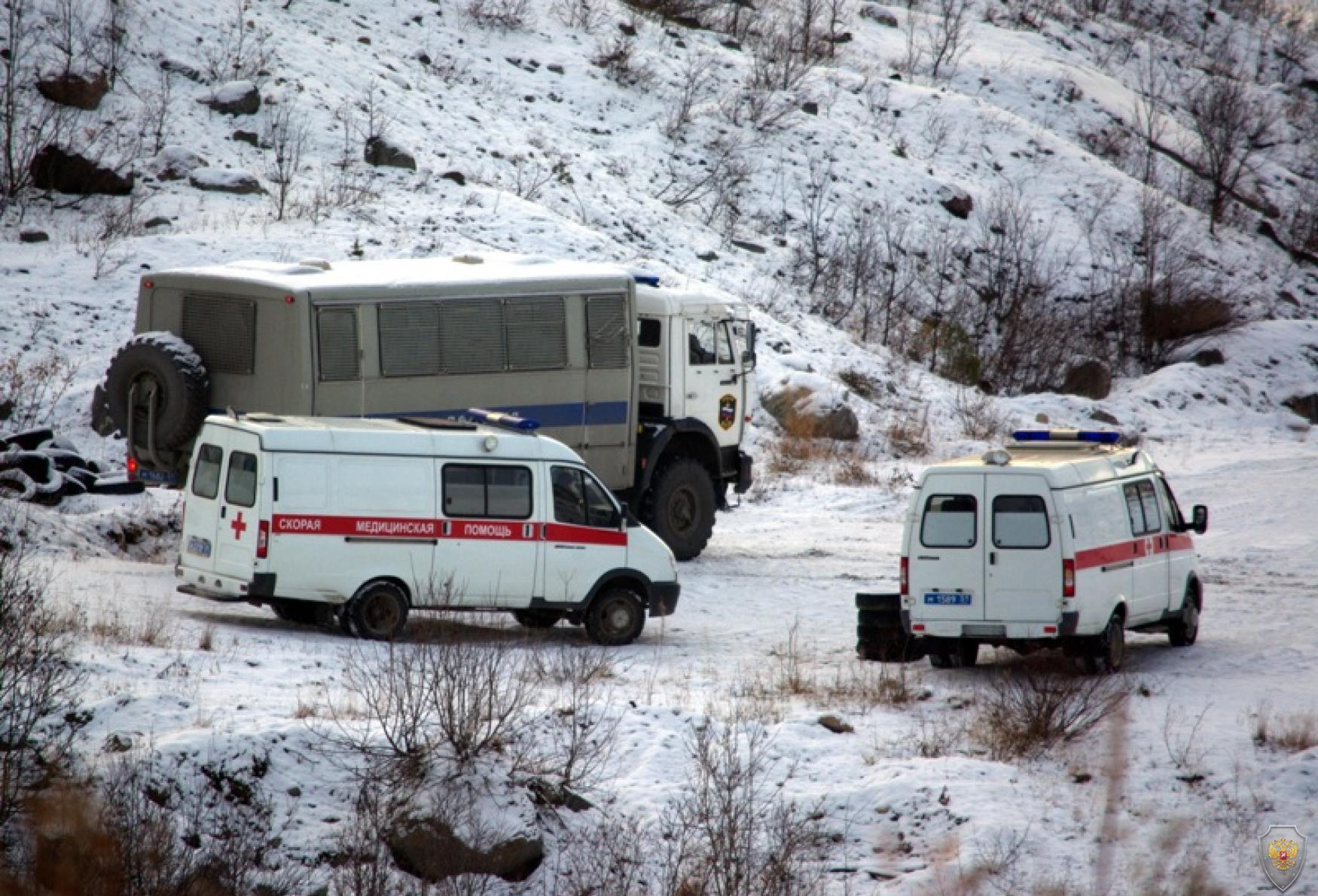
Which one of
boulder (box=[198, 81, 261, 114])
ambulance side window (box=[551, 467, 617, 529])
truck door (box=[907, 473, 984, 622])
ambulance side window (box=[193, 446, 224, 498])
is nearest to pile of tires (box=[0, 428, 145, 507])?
ambulance side window (box=[193, 446, 224, 498])

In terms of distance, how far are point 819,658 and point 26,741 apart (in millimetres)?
7711

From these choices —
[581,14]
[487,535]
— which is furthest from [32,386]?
[581,14]

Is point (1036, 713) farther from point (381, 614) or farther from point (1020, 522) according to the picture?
point (381, 614)

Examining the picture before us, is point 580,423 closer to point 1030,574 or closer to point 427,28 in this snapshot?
point 1030,574

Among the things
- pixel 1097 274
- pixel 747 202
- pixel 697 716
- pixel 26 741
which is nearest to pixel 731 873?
pixel 697 716

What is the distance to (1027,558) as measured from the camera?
44.5 ft

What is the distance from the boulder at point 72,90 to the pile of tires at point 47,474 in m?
14.9

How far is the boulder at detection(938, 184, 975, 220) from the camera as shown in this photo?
4322 cm

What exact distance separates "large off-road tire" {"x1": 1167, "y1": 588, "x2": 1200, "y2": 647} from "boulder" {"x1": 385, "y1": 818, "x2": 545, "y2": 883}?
823 centimetres

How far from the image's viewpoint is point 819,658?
1491 centimetres

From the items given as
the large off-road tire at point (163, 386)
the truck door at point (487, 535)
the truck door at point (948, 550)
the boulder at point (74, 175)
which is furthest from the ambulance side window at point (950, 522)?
the boulder at point (74, 175)

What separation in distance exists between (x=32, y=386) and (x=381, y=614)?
470 inches

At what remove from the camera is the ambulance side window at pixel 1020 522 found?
1360cm

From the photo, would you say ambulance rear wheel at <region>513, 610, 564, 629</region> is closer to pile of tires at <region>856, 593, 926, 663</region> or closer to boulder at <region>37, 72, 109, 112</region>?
pile of tires at <region>856, 593, 926, 663</region>
